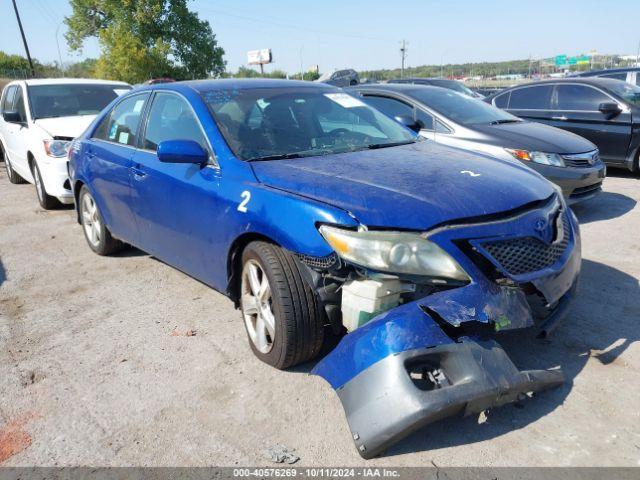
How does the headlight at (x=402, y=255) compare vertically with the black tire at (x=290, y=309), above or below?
above

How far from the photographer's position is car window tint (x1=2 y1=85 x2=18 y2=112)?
8.31 meters

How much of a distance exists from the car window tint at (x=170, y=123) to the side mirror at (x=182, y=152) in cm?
11

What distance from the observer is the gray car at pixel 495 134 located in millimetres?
Answer: 5863

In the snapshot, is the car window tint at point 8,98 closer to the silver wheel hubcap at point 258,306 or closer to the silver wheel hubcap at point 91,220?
the silver wheel hubcap at point 91,220

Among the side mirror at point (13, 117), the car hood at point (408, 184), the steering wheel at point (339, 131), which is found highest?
the steering wheel at point (339, 131)

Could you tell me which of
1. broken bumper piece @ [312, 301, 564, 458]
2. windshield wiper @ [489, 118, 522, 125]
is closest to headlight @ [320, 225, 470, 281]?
broken bumper piece @ [312, 301, 564, 458]

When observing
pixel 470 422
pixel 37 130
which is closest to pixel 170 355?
pixel 470 422

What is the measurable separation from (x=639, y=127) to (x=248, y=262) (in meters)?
7.05

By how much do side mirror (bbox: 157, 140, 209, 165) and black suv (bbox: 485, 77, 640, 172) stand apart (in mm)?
6820

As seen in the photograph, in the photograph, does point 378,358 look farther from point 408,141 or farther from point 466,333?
point 408,141

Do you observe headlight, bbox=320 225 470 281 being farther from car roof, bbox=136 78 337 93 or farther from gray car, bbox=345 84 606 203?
gray car, bbox=345 84 606 203

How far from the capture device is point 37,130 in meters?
7.08

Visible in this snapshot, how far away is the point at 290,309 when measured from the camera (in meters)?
2.71

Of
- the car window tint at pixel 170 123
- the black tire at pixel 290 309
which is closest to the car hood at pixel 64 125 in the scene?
the car window tint at pixel 170 123
